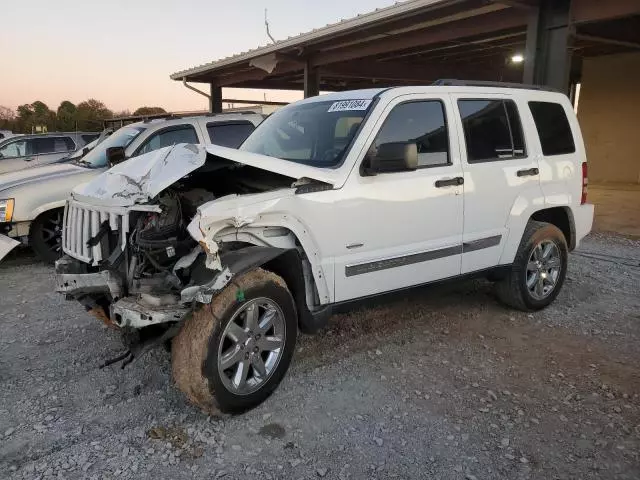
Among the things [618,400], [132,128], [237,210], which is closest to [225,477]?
[237,210]

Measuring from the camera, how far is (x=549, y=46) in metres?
8.26

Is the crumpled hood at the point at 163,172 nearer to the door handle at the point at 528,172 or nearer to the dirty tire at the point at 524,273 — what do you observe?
the door handle at the point at 528,172

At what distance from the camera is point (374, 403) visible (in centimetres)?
347

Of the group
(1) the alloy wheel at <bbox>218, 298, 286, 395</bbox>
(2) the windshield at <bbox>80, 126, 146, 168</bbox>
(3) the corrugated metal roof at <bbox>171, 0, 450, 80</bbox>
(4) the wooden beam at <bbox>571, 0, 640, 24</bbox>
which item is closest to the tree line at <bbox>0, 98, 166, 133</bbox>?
(3) the corrugated metal roof at <bbox>171, 0, 450, 80</bbox>

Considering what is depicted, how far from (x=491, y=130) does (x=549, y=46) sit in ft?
15.3

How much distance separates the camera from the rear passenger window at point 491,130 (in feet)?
14.5

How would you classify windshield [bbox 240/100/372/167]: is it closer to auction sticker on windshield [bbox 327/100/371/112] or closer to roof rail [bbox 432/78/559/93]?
auction sticker on windshield [bbox 327/100/371/112]

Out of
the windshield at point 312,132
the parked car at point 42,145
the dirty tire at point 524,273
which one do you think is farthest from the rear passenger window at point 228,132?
the parked car at point 42,145

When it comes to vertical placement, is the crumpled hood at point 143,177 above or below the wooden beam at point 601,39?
below

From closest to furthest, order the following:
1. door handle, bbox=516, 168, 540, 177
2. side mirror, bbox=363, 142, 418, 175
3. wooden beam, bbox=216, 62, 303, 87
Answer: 1. side mirror, bbox=363, 142, 418, 175
2. door handle, bbox=516, 168, 540, 177
3. wooden beam, bbox=216, 62, 303, 87

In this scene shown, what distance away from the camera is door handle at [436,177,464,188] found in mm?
4159

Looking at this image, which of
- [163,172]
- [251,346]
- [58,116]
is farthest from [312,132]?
[58,116]

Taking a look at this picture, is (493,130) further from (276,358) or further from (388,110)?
(276,358)

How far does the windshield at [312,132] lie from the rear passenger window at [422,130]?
0.23m
